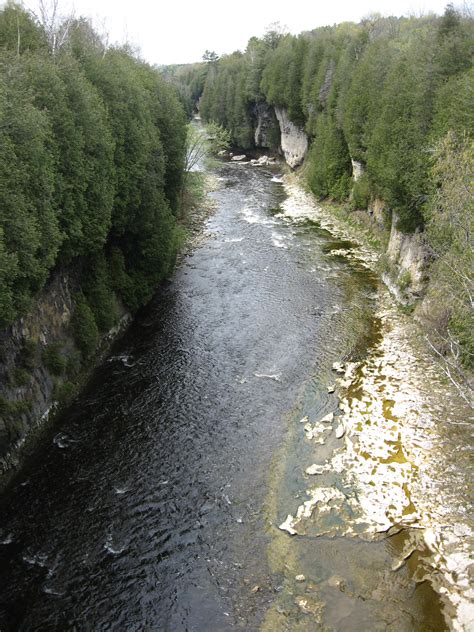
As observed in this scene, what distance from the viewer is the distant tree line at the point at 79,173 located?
738 inches

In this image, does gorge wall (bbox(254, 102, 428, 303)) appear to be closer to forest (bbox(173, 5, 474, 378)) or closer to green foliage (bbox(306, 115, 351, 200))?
forest (bbox(173, 5, 474, 378))

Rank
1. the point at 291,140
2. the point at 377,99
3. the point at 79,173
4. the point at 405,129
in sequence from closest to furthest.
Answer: the point at 79,173
the point at 405,129
the point at 377,99
the point at 291,140

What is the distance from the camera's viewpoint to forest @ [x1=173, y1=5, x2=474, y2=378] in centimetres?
2066

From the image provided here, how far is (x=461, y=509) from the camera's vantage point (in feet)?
57.0

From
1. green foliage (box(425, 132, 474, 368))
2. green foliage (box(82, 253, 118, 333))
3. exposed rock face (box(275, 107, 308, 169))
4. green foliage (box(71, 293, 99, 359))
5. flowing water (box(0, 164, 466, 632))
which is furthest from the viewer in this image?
exposed rock face (box(275, 107, 308, 169))

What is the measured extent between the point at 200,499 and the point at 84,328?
1159cm

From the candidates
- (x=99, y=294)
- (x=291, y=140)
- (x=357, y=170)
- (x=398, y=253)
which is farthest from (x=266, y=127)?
(x=99, y=294)

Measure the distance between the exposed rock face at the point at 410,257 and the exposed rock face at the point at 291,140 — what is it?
41401 mm

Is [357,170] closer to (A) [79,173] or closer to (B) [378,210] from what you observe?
(B) [378,210]

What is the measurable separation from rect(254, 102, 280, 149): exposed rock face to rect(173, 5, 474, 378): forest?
954mm

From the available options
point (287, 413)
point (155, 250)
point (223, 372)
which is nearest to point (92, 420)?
point (223, 372)

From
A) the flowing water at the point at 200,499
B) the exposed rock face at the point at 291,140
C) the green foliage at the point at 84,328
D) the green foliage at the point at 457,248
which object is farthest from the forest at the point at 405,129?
the green foliage at the point at 84,328

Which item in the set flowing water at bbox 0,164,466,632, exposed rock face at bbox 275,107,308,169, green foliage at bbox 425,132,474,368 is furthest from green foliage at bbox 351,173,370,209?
exposed rock face at bbox 275,107,308,169

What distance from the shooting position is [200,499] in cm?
1889
